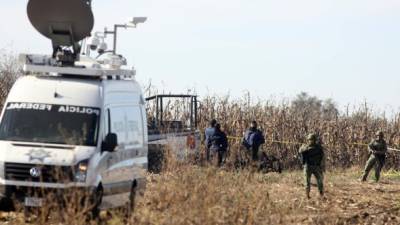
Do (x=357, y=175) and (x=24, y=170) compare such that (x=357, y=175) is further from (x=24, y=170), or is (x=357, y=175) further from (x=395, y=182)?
(x=24, y=170)

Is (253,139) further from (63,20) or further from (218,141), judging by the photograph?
(63,20)

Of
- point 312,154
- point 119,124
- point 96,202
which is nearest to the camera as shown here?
point 96,202

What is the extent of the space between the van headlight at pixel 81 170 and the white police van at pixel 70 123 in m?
0.02

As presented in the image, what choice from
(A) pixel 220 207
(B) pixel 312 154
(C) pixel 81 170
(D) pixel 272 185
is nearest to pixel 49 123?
(C) pixel 81 170

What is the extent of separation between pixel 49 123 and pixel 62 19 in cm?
291

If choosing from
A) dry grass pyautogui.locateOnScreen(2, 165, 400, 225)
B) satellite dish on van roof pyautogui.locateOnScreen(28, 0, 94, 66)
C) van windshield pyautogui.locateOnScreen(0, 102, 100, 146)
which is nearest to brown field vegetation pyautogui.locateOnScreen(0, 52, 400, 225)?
dry grass pyautogui.locateOnScreen(2, 165, 400, 225)

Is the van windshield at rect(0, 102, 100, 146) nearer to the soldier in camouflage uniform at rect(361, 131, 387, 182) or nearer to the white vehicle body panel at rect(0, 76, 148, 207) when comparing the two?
the white vehicle body panel at rect(0, 76, 148, 207)

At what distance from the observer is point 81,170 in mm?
15680

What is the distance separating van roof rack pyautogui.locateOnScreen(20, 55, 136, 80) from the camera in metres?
17.1

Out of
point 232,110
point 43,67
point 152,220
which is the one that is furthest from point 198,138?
point 152,220

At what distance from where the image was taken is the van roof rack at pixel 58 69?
56.2 ft

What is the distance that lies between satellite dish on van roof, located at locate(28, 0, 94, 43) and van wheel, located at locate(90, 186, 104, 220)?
3.79m

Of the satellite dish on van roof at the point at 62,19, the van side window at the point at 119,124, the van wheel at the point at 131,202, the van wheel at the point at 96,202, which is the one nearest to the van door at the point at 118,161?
the van side window at the point at 119,124

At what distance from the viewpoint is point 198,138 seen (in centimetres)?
3127
